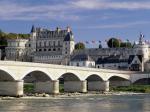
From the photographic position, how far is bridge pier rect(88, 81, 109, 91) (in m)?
90.1

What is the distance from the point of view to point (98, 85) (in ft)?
301

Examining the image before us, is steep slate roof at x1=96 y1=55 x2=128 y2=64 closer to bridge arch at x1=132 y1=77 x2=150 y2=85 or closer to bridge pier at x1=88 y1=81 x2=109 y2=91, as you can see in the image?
A: bridge arch at x1=132 y1=77 x2=150 y2=85

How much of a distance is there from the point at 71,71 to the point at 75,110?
3647 cm

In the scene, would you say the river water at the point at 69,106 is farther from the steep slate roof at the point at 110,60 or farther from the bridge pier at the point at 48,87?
the steep slate roof at the point at 110,60

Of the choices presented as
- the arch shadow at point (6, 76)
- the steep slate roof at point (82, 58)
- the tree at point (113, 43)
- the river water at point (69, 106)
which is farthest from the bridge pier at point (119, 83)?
the river water at point (69, 106)

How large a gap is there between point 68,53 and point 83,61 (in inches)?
701

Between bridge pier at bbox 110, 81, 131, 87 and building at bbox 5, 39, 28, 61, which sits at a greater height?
building at bbox 5, 39, 28, 61

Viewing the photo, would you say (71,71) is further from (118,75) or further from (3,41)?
(3,41)

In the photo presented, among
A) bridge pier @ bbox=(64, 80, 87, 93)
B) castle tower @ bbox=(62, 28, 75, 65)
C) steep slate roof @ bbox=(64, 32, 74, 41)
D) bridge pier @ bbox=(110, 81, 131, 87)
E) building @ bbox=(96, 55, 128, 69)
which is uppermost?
steep slate roof @ bbox=(64, 32, 74, 41)

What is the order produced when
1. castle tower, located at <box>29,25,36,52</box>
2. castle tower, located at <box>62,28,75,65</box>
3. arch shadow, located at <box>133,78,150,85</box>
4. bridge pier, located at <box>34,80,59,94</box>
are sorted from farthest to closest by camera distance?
castle tower, located at <box>29,25,36,52</box> → castle tower, located at <box>62,28,75,65</box> → arch shadow, located at <box>133,78,150,85</box> → bridge pier, located at <box>34,80,59,94</box>

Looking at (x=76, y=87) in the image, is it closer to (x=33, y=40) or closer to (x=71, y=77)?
(x=71, y=77)

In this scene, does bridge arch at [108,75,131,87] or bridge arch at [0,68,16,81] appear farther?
bridge arch at [108,75,131,87]

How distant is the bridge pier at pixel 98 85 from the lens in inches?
3546

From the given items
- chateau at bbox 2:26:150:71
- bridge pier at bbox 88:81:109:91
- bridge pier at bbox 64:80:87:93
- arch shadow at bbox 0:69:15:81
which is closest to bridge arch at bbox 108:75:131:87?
bridge pier at bbox 88:81:109:91
